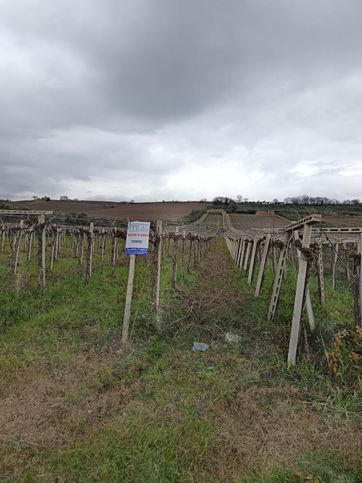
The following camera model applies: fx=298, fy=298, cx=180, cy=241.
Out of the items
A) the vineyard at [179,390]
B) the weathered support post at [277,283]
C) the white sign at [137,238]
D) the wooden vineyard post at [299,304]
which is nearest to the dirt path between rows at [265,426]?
the vineyard at [179,390]

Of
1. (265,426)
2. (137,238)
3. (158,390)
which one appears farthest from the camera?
(137,238)

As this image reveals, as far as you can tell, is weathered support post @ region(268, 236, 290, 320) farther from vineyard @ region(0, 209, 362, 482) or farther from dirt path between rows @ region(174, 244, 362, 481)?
dirt path between rows @ region(174, 244, 362, 481)

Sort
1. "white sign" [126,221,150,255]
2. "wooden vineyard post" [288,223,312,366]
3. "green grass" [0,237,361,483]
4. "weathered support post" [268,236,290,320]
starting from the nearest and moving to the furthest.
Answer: "green grass" [0,237,361,483] < "wooden vineyard post" [288,223,312,366] < "white sign" [126,221,150,255] < "weathered support post" [268,236,290,320]

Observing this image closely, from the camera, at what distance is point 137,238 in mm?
5742

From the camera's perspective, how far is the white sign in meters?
5.71

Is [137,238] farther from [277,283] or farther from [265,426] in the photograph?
[265,426]

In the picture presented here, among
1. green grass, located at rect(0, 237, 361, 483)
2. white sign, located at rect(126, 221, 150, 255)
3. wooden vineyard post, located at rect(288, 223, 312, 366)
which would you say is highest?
white sign, located at rect(126, 221, 150, 255)

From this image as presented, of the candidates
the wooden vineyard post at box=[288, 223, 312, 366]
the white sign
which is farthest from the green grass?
the white sign

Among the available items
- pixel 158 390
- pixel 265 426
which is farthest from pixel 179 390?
pixel 265 426

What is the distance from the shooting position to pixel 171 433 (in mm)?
3059

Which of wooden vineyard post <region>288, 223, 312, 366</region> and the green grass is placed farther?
wooden vineyard post <region>288, 223, 312, 366</region>

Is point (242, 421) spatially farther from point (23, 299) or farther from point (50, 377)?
point (23, 299)

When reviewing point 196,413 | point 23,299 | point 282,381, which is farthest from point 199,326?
point 23,299

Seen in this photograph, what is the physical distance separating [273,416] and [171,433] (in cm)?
121
